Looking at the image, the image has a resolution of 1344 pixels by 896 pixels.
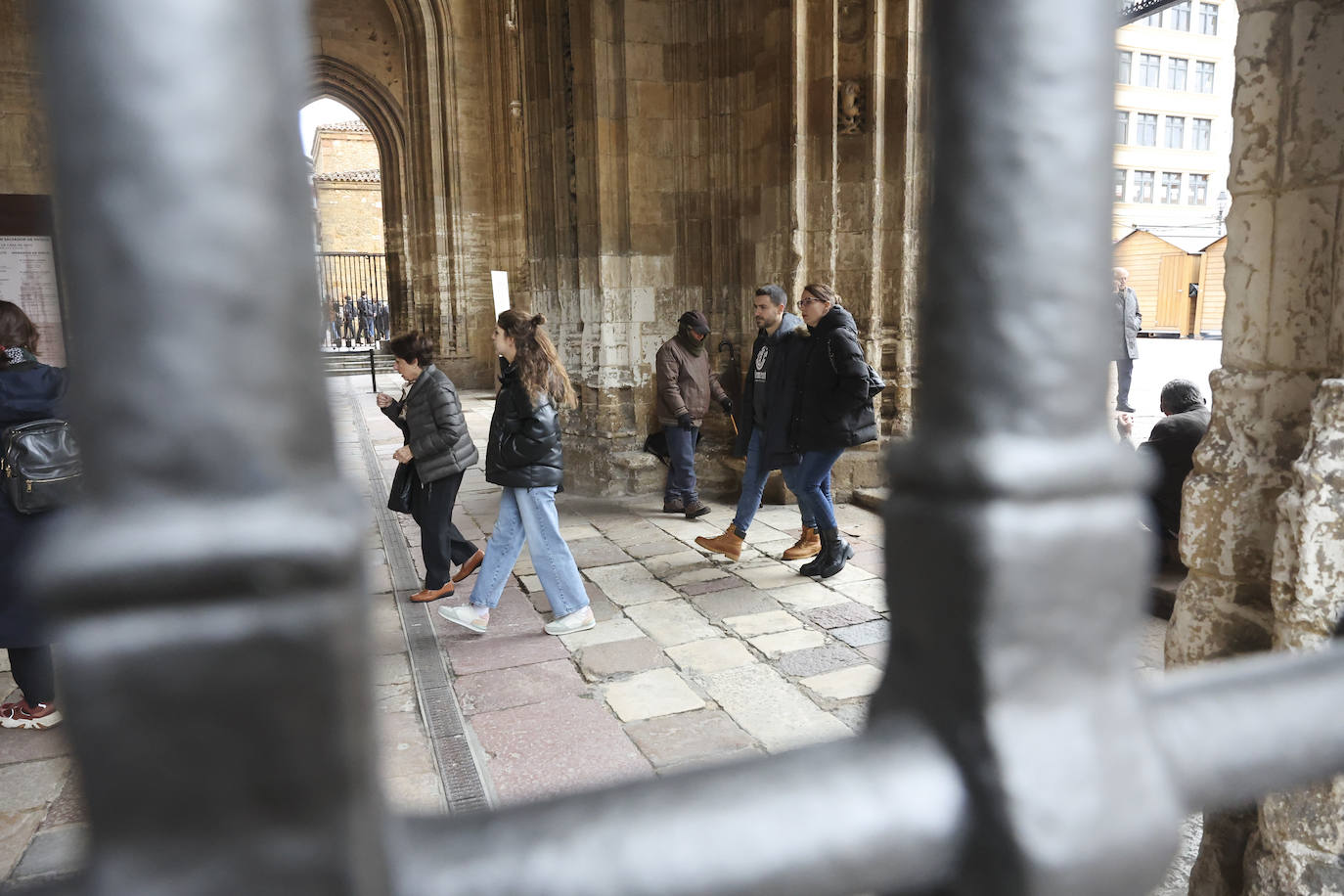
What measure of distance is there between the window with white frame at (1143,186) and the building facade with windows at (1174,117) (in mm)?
39

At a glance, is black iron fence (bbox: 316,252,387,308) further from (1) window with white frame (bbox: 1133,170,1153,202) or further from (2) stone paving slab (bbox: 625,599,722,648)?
(1) window with white frame (bbox: 1133,170,1153,202)

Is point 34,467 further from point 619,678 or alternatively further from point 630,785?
point 630,785

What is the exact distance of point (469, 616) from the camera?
4363 millimetres

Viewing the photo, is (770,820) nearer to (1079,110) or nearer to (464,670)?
(1079,110)

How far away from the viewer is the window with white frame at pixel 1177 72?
35344 millimetres

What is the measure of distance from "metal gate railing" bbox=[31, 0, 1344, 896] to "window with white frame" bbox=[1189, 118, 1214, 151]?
141ft

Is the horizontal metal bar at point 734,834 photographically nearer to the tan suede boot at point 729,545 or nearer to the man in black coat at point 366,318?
the tan suede boot at point 729,545

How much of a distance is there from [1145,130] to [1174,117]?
1.05 m

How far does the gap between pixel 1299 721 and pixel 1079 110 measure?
334 millimetres

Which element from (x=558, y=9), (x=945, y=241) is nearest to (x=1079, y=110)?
(x=945, y=241)

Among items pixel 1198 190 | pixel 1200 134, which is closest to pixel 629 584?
pixel 1200 134

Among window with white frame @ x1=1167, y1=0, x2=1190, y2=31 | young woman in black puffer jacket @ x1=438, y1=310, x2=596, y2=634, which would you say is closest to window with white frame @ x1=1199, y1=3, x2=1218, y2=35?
window with white frame @ x1=1167, y1=0, x2=1190, y2=31

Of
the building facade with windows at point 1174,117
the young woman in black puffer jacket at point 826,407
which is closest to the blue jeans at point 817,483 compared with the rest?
the young woman in black puffer jacket at point 826,407

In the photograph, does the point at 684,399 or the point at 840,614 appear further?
the point at 684,399
